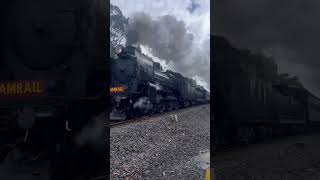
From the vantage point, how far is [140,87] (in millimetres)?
15297

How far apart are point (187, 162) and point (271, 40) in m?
4.97

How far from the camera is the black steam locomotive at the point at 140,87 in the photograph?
1405 centimetres

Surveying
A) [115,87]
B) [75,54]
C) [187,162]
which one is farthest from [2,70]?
[115,87]

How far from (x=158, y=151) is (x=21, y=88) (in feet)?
15.7

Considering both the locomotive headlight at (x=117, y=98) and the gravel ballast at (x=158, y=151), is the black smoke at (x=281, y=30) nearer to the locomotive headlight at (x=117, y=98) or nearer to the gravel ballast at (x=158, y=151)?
the gravel ballast at (x=158, y=151)

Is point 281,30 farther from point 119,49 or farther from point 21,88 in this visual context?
point 119,49

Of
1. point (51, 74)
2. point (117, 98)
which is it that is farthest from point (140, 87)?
point (51, 74)

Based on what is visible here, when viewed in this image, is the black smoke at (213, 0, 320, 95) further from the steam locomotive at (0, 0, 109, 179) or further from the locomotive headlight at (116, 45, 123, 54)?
the locomotive headlight at (116, 45, 123, 54)

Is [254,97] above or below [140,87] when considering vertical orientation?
below

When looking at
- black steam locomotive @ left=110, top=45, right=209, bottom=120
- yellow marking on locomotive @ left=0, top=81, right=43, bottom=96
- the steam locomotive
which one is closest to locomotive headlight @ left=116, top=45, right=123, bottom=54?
black steam locomotive @ left=110, top=45, right=209, bottom=120

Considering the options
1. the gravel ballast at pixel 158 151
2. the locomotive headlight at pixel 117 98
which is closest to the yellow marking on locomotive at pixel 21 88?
the gravel ballast at pixel 158 151

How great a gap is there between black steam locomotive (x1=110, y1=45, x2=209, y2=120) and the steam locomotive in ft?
35.2

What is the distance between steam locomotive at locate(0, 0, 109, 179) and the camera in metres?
2.73

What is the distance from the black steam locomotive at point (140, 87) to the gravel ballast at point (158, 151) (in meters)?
3.69
